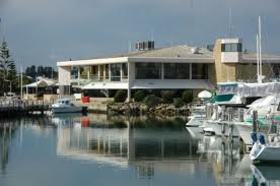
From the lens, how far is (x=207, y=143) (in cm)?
4659

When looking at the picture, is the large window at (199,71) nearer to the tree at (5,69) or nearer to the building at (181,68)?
the building at (181,68)

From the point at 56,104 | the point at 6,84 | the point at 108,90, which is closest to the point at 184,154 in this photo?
the point at 56,104

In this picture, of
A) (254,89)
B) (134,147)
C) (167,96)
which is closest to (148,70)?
(167,96)

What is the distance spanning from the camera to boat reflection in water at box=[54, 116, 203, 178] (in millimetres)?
37094

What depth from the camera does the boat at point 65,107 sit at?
86500 millimetres

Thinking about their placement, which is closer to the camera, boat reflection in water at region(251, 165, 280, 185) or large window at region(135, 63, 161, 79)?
boat reflection in water at region(251, 165, 280, 185)

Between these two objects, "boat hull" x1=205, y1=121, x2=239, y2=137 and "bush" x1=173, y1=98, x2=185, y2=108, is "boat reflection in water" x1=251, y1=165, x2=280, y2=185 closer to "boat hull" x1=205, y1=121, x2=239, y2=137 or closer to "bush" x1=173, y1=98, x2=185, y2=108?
"boat hull" x1=205, y1=121, x2=239, y2=137

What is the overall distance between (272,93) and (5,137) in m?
22.6

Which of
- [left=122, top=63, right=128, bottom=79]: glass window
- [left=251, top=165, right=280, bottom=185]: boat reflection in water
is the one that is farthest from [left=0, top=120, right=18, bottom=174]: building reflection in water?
[left=122, top=63, right=128, bottom=79]: glass window

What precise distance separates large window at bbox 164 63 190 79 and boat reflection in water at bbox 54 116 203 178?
29.8m

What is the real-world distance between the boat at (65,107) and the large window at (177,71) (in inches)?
509

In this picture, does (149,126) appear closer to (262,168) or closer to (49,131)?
(49,131)

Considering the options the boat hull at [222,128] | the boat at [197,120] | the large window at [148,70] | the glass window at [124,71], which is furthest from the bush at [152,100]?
the boat hull at [222,128]

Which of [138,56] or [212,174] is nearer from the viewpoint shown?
[212,174]
